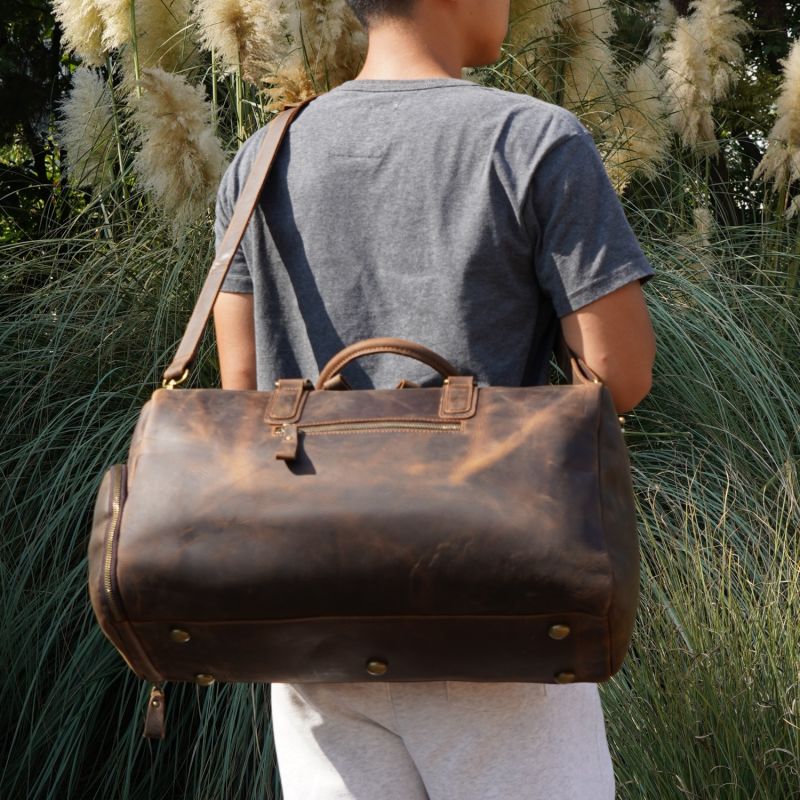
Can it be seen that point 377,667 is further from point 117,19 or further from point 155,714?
point 117,19

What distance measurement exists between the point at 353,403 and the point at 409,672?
0.30m

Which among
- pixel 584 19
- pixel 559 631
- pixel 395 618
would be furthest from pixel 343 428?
pixel 584 19

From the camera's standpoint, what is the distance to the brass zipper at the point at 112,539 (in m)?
1.27

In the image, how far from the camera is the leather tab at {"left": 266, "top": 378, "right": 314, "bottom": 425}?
1.26 metres

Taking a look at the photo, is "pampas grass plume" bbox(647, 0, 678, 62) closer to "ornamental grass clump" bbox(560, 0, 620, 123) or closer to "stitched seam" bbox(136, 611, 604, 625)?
"ornamental grass clump" bbox(560, 0, 620, 123)

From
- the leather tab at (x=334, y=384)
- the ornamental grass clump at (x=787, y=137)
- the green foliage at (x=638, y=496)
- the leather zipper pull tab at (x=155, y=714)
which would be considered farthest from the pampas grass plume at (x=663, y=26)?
the leather zipper pull tab at (x=155, y=714)

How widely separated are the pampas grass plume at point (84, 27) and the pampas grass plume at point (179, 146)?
30.6 inches

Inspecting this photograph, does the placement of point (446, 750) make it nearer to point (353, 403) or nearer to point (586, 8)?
point (353, 403)

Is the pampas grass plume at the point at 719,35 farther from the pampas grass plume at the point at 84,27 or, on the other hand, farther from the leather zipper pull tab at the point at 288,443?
the leather zipper pull tab at the point at 288,443

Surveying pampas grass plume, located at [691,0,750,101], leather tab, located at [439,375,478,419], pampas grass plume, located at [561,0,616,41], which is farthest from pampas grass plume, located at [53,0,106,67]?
leather tab, located at [439,375,478,419]

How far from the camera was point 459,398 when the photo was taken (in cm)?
123

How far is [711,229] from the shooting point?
4.25 m

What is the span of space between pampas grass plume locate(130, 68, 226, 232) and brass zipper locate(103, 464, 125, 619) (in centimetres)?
246

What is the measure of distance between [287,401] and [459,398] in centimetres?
19
